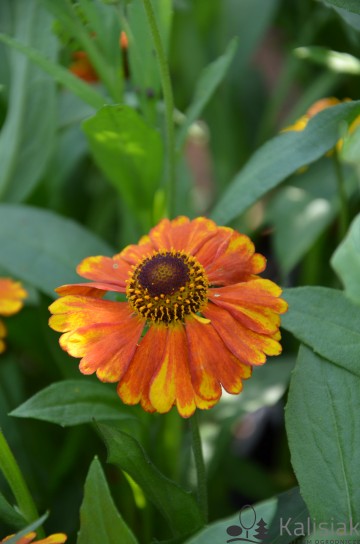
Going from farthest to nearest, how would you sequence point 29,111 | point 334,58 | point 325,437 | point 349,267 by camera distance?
point 29,111
point 334,58
point 325,437
point 349,267

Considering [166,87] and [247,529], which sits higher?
[166,87]

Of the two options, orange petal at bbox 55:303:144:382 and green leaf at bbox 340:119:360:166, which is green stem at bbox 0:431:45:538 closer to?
orange petal at bbox 55:303:144:382

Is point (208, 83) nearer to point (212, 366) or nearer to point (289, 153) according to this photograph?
point (289, 153)

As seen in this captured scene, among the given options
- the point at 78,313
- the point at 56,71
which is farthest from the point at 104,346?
the point at 56,71

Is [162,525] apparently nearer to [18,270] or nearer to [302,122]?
[18,270]

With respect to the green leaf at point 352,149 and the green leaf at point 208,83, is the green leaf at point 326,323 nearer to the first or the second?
the green leaf at point 352,149

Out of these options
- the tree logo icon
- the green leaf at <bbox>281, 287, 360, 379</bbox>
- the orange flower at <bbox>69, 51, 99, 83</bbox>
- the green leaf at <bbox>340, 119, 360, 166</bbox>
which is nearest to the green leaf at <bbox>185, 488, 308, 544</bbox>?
the tree logo icon

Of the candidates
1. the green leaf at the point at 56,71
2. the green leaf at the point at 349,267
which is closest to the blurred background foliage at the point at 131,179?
the green leaf at the point at 56,71
